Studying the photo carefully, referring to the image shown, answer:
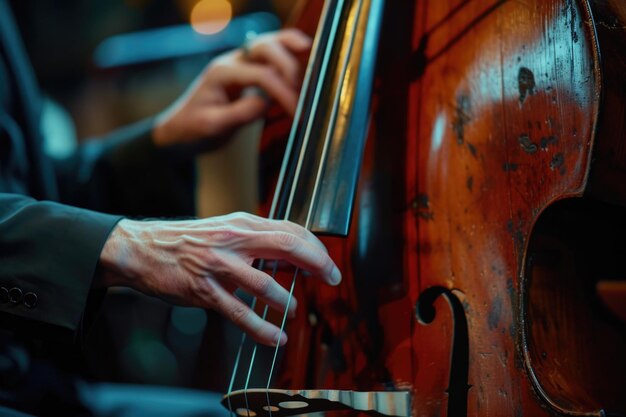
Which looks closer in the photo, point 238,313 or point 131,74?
point 238,313

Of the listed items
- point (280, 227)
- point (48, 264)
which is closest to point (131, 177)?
point (48, 264)

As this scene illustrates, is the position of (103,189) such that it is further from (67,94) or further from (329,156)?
(67,94)

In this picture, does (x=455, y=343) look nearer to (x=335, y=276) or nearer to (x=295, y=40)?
(x=335, y=276)

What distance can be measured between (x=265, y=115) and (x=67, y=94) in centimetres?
131

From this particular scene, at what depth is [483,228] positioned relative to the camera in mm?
546

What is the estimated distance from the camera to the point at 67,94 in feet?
6.49

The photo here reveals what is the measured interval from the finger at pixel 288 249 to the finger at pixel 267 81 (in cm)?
37

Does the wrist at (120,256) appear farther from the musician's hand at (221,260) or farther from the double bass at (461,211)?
the double bass at (461,211)

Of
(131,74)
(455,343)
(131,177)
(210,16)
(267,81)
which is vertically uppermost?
(210,16)

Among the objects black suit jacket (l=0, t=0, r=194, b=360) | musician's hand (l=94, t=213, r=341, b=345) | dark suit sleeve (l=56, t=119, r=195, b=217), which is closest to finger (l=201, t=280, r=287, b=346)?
musician's hand (l=94, t=213, r=341, b=345)

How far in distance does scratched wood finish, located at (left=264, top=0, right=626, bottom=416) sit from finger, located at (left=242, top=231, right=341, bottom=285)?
0.09 metres

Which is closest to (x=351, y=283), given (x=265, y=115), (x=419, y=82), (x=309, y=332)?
(x=309, y=332)

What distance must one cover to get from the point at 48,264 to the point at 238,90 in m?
0.51

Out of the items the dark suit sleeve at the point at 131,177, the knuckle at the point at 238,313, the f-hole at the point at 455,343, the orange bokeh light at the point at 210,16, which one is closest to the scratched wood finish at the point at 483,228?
the f-hole at the point at 455,343
